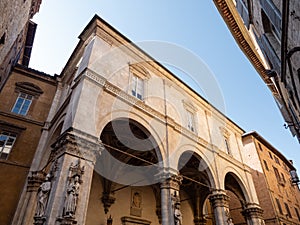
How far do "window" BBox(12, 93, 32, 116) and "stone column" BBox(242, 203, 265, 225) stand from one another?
14.1 meters

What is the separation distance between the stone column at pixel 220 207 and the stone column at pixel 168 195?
340cm

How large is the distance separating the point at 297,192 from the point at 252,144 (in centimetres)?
975

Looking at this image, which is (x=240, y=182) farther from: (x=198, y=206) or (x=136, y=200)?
(x=136, y=200)

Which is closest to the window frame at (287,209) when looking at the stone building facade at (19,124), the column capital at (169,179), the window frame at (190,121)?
the window frame at (190,121)

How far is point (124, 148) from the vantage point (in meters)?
11.8

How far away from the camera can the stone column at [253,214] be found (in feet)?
42.4

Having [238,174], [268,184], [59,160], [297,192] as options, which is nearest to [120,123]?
[59,160]

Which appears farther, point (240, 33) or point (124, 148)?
point (124, 148)

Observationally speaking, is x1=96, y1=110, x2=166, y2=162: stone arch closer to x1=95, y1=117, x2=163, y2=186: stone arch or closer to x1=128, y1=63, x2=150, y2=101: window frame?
x1=95, y1=117, x2=163, y2=186: stone arch

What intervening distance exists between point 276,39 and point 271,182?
15.6 m

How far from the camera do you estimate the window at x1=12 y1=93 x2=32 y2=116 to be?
1078 cm

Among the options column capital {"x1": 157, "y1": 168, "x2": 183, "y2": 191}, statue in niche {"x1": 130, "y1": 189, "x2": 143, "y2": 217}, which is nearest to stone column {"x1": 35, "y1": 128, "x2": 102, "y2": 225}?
column capital {"x1": 157, "y1": 168, "x2": 183, "y2": 191}

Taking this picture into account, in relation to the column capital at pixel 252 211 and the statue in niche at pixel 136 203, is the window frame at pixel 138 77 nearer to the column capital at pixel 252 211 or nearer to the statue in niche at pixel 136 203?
the statue in niche at pixel 136 203

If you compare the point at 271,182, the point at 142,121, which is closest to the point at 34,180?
the point at 142,121
